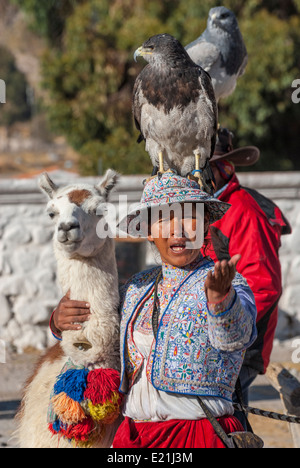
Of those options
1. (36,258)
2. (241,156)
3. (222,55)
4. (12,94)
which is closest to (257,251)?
(241,156)

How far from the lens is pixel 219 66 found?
4039 millimetres

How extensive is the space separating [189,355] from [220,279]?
0.34 meters

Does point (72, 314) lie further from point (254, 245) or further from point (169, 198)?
point (254, 245)

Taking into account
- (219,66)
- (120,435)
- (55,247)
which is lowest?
(120,435)

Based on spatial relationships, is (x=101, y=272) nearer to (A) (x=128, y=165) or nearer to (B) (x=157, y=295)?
(B) (x=157, y=295)

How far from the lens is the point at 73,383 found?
2275 mm

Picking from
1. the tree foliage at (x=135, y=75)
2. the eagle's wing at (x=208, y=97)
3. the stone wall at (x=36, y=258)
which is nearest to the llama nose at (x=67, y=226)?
the eagle's wing at (x=208, y=97)

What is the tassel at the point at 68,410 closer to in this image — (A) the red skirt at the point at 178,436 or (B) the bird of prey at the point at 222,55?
(A) the red skirt at the point at 178,436

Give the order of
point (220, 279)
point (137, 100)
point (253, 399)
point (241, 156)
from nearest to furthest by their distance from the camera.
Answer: point (220, 279) → point (137, 100) → point (241, 156) → point (253, 399)

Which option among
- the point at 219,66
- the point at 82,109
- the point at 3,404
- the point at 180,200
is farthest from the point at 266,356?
the point at 82,109

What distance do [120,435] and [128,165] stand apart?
10971mm

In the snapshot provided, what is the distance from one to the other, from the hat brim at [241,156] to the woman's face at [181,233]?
46.2 inches

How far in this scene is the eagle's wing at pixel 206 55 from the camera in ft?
13.3

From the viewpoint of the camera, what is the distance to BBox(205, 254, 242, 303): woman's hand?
6.19 ft
